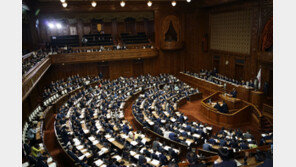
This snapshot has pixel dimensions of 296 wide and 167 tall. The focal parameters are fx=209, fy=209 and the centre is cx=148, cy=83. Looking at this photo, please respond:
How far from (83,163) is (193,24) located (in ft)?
58.8

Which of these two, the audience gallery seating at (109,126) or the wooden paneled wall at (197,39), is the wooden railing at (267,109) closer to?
the audience gallery seating at (109,126)

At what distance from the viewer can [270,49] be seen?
47.8 ft

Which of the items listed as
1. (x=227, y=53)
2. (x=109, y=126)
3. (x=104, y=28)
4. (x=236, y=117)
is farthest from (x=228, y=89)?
(x=104, y=28)

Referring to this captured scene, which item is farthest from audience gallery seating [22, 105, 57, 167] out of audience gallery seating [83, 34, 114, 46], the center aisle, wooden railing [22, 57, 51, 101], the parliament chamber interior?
audience gallery seating [83, 34, 114, 46]

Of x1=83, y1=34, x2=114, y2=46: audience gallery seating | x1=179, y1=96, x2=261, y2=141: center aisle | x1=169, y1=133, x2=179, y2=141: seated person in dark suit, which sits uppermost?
x1=83, y1=34, x2=114, y2=46: audience gallery seating

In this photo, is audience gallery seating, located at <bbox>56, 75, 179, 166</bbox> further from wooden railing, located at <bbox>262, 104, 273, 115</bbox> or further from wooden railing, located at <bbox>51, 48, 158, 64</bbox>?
wooden railing, located at <bbox>262, 104, 273, 115</bbox>

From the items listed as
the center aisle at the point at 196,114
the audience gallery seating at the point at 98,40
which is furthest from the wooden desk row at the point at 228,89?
the audience gallery seating at the point at 98,40

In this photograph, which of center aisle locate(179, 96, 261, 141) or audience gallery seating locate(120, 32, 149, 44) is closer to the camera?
center aisle locate(179, 96, 261, 141)

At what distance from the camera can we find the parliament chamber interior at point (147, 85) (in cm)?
830

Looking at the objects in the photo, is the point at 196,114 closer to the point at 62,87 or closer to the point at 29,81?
the point at 29,81

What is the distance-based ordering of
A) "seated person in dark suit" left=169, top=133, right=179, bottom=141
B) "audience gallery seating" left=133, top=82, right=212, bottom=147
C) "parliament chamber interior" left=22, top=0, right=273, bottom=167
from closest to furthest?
"parliament chamber interior" left=22, top=0, right=273, bottom=167, "seated person in dark suit" left=169, top=133, right=179, bottom=141, "audience gallery seating" left=133, top=82, right=212, bottom=147

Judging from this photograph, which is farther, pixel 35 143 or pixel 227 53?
pixel 227 53

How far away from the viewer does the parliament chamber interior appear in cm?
830

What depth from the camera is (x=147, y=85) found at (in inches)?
716
